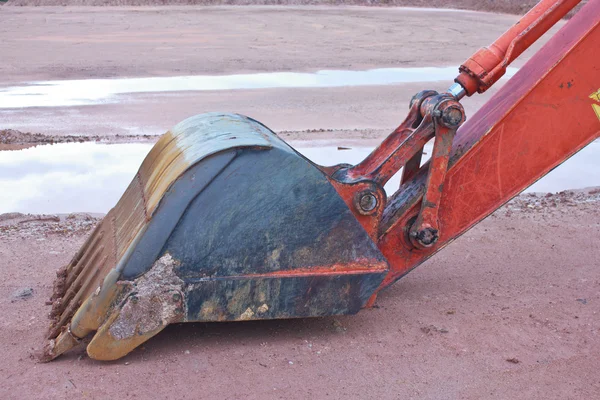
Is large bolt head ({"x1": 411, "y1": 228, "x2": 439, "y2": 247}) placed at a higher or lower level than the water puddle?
higher

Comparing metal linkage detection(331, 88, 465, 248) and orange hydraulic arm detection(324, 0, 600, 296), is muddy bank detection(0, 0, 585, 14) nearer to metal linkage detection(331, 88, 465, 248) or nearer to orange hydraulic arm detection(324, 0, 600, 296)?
orange hydraulic arm detection(324, 0, 600, 296)

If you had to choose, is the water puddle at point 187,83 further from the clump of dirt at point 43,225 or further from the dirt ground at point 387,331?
the clump of dirt at point 43,225

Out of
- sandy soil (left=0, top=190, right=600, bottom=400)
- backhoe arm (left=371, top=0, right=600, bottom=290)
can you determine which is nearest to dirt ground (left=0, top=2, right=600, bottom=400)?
sandy soil (left=0, top=190, right=600, bottom=400)

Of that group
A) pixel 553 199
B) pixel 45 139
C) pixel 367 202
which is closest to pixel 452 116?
pixel 367 202

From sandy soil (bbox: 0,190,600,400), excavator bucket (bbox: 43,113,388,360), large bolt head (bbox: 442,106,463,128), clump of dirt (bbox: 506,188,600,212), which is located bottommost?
clump of dirt (bbox: 506,188,600,212)

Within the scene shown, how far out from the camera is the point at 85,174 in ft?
27.3

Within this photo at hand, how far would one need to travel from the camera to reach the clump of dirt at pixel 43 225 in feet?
19.9

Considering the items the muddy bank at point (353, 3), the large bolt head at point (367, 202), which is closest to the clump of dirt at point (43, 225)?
the large bolt head at point (367, 202)

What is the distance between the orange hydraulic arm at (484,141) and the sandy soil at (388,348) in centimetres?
47

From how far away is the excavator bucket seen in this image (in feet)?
11.8

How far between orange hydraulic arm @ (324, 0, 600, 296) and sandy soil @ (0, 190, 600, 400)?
1.56ft

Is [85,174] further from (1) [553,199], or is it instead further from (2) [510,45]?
(2) [510,45]

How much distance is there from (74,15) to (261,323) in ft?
79.5

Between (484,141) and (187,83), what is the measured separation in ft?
36.0
